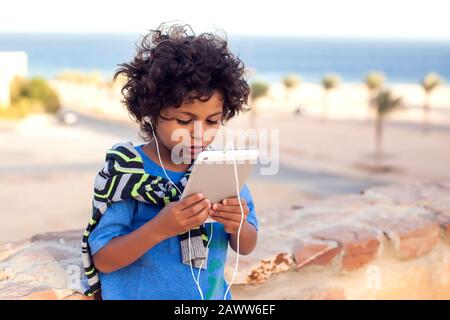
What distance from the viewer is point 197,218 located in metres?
1.48

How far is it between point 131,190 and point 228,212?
0.85 ft

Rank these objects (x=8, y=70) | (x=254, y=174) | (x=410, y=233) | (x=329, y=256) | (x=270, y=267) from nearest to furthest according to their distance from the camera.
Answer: (x=270, y=267) → (x=329, y=256) → (x=410, y=233) → (x=254, y=174) → (x=8, y=70)

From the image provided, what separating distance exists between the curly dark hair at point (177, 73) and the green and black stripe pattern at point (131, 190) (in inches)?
5.8

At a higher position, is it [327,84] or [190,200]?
[190,200]

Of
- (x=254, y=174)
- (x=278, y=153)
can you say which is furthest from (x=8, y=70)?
(x=278, y=153)

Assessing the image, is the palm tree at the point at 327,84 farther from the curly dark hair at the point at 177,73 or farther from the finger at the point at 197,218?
the finger at the point at 197,218

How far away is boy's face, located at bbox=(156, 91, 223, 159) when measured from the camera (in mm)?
1576

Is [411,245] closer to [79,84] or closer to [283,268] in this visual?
[283,268]

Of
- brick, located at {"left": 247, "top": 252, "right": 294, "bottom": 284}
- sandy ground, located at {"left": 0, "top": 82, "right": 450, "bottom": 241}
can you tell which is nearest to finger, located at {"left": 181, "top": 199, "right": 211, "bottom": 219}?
brick, located at {"left": 247, "top": 252, "right": 294, "bottom": 284}

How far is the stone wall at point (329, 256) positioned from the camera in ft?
6.03

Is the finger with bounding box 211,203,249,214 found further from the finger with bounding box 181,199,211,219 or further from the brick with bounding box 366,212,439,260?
the brick with bounding box 366,212,439,260

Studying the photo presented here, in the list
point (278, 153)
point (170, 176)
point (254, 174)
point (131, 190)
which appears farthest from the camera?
point (254, 174)

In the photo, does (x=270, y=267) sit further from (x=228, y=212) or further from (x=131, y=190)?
(x=131, y=190)
